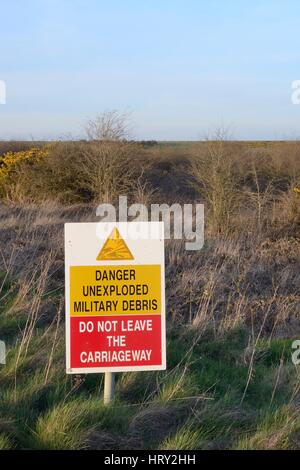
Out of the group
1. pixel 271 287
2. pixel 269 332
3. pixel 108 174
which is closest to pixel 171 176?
pixel 108 174

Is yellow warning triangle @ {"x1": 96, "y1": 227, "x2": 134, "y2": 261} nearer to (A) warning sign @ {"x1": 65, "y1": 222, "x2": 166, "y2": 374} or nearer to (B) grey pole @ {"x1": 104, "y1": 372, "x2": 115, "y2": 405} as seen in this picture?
(A) warning sign @ {"x1": 65, "y1": 222, "x2": 166, "y2": 374}

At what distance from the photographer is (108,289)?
4684mm

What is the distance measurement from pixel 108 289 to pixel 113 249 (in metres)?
0.28

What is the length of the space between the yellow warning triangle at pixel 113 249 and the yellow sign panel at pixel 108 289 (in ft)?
0.24

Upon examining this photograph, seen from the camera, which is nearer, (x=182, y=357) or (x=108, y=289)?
(x=108, y=289)

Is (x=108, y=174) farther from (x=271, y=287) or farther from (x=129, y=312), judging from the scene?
(x=129, y=312)

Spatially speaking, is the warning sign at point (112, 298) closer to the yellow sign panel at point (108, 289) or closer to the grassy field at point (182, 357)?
the yellow sign panel at point (108, 289)

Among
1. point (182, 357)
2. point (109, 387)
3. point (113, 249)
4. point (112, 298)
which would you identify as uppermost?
point (113, 249)

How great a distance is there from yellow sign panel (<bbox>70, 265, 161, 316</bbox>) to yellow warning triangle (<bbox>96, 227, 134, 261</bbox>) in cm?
7

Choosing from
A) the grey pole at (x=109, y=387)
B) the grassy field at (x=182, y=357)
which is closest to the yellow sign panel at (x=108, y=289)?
the grey pole at (x=109, y=387)

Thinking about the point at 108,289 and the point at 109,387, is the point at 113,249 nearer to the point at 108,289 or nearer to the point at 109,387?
the point at 108,289

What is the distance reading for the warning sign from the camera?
465cm

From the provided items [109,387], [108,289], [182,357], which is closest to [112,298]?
[108,289]

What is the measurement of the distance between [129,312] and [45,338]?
162 centimetres
